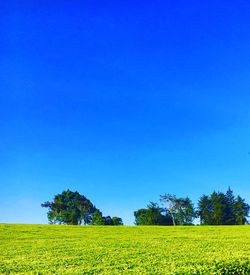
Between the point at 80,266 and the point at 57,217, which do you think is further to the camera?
the point at 57,217

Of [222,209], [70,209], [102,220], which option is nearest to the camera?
[222,209]

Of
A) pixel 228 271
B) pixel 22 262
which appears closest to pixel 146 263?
pixel 228 271

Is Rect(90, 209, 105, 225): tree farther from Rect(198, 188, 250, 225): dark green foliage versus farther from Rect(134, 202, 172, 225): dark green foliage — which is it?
Rect(198, 188, 250, 225): dark green foliage

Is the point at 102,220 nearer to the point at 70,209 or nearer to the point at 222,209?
the point at 70,209

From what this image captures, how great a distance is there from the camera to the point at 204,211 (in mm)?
123250

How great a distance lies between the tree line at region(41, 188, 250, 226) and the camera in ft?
392

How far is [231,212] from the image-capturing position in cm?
12112

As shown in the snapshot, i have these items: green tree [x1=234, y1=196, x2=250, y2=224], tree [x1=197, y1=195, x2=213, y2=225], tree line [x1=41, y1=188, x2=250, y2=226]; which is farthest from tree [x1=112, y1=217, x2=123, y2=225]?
green tree [x1=234, y1=196, x2=250, y2=224]

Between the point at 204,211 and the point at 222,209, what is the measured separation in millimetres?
6569

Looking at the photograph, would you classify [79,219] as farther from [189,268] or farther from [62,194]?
[189,268]

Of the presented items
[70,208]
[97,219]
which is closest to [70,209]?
[70,208]

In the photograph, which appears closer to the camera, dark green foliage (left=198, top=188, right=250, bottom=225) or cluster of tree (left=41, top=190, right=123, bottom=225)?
dark green foliage (left=198, top=188, right=250, bottom=225)

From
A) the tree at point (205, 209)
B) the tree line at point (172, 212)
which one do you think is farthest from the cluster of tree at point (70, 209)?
the tree at point (205, 209)

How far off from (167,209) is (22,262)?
106926mm
